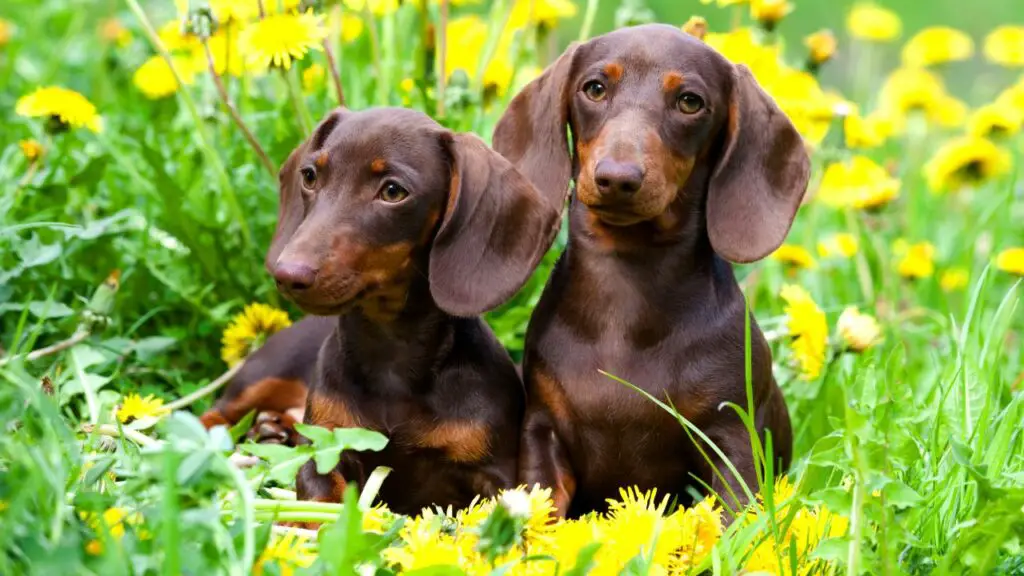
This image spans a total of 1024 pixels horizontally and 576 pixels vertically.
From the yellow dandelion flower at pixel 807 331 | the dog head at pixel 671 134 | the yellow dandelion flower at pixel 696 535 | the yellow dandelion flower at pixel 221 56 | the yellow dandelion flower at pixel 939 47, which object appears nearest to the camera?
the yellow dandelion flower at pixel 696 535

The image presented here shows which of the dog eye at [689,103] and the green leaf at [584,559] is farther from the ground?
the dog eye at [689,103]

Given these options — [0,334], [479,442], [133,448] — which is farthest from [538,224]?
[0,334]

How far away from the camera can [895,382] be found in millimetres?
3252

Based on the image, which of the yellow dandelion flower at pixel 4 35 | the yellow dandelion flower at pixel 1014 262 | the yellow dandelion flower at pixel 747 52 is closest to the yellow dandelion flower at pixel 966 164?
the yellow dandelion flower at pixel 1014 262

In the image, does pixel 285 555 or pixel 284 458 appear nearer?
pixel 285 555

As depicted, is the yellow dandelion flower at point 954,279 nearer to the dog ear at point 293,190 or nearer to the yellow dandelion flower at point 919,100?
the yellow dandelion flower at point 919,100

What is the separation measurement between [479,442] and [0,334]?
148 centimetres

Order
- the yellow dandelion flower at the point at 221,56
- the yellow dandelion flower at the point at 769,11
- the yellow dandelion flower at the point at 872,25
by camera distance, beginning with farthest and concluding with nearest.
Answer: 1. the yellow dandelion flower at the point at 872,25
2. the yellow dandelion flower at the point at 221,56
3. the yellow dandelion flower at the point at 769,11

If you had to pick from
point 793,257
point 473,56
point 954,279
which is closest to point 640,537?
point 793,257

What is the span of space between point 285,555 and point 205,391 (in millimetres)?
1317

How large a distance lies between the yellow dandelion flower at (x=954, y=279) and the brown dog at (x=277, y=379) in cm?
249

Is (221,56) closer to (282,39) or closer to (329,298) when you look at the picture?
(282,39)

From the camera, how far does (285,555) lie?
7.72ft

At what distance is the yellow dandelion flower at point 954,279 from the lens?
5.02 meters
